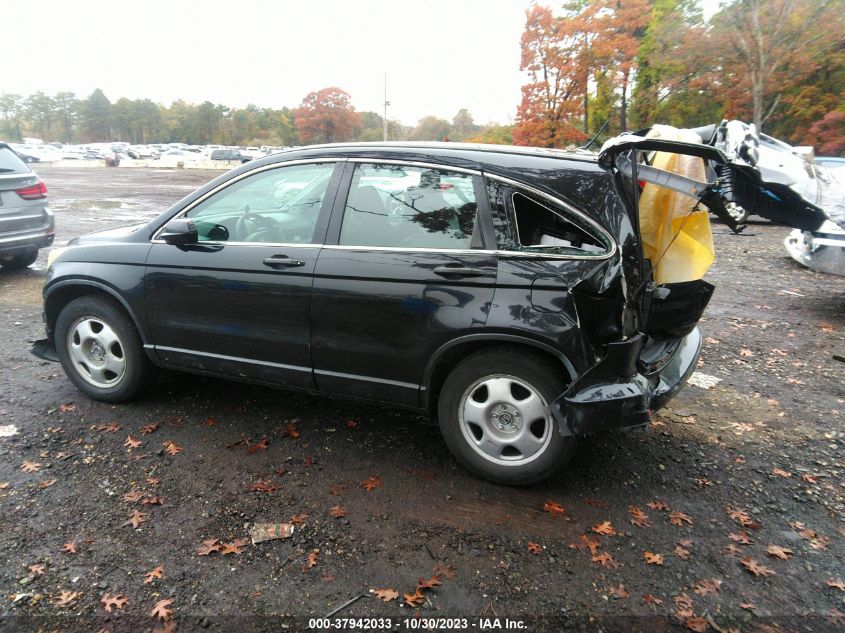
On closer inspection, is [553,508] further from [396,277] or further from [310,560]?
[396,277]

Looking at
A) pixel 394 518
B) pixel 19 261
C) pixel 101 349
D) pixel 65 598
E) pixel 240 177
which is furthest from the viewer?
pixel 19 261

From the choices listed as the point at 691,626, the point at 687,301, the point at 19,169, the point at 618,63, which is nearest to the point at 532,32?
the point at 618,63

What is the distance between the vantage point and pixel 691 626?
2352 mm

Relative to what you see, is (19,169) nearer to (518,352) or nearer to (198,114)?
(518,352)

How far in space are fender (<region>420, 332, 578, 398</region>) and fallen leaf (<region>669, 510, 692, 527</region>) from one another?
93 centimetres

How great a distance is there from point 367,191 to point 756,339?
15.1 ft

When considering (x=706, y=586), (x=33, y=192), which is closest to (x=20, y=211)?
(x=33, y=192)

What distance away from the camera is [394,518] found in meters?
3.01

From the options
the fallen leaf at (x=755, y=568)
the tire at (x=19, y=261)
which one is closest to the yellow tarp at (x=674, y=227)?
the fallen leaf at (x=755, y=568)

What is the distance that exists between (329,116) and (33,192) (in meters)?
57.2

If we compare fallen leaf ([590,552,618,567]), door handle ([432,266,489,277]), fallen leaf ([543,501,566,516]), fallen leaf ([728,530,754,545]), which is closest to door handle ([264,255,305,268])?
door handle ([432,266,489,277])

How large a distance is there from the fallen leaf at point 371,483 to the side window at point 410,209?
54.5 inches

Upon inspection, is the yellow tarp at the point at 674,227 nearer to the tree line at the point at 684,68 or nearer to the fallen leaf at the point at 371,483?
the fallen leaf at the point at 371,483

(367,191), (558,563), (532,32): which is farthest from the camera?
(532,32)
